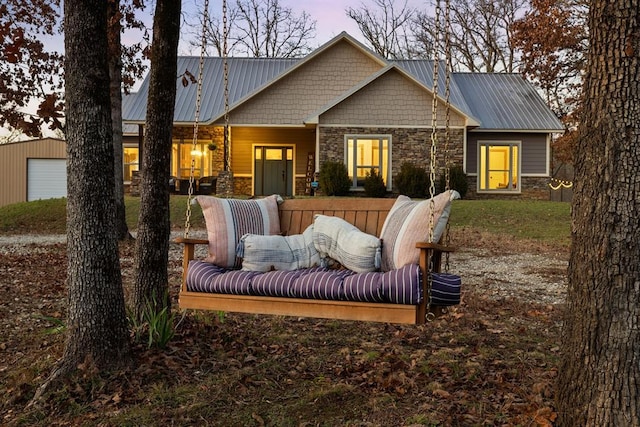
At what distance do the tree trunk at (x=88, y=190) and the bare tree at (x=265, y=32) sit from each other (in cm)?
2521

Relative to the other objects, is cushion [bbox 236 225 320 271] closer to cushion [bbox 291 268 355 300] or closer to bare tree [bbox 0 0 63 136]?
cushion [bbox 291 268 355 300]

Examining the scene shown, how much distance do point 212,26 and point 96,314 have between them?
24773 millimetres

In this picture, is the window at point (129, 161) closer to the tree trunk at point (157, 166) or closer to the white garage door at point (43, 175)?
the white garage door at point (43, 175)

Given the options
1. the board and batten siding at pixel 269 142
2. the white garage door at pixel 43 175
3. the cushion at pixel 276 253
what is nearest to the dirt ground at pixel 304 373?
the cushion at pixel 276 253

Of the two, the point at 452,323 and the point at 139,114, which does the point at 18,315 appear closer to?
the point at 452,323

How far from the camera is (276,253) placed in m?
4.18

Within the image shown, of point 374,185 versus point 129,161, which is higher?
point 129,161

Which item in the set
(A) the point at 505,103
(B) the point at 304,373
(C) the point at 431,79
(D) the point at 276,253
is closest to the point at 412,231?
(D) the point at 276,253

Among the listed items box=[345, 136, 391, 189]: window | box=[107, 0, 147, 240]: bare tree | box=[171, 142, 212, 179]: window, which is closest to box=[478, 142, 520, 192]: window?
box=[345, 136, 391, 189]: window

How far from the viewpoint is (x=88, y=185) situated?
11.6 feet

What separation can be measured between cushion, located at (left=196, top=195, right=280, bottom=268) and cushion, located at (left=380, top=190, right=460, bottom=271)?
1.06 meters

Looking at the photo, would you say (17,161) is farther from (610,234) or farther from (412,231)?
(610,234)

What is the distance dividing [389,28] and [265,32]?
6022mm

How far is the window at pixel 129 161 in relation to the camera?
21.0 metres
